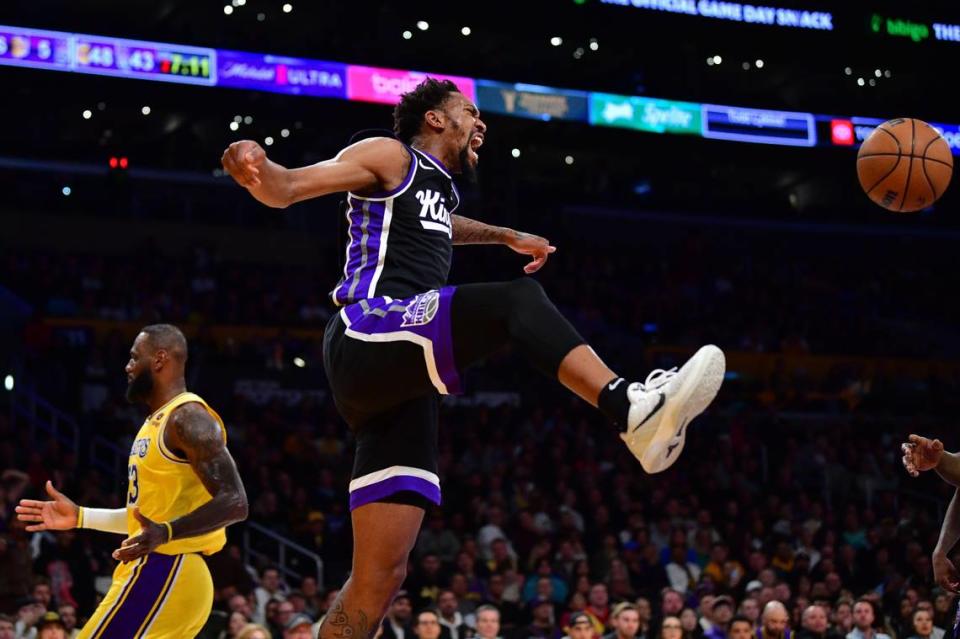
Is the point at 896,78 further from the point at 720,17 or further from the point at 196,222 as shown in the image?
the point at 196,222

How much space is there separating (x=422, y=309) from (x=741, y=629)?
22.4ft

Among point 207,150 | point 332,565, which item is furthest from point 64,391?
point 207,150

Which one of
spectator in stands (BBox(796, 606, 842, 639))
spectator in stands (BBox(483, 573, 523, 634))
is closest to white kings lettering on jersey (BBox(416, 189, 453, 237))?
spectator in stands (BBox(483, 573, 523, 634))

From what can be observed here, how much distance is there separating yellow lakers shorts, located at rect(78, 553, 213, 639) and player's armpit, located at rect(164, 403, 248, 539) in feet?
0.81

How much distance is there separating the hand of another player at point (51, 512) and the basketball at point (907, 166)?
15.5 feet

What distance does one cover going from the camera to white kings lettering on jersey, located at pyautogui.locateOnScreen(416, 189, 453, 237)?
4.36 meters

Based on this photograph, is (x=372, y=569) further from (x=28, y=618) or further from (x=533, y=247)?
(x=28, y=618)

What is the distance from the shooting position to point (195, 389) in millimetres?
16344

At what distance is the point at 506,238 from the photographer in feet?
16.4

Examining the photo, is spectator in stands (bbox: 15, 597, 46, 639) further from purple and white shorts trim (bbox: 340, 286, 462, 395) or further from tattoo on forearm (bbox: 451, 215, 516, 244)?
purple and white shorts trim (bbox: 340, 286, 462, 395)

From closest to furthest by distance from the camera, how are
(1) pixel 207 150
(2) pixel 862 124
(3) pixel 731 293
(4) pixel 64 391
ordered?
(4) pixel 64 391 → (2) pixel 862 124 → (3) pixel 731 293 → (1) pixel 207 150

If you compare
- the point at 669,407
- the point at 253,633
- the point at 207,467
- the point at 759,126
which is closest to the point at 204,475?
the point at 207,467

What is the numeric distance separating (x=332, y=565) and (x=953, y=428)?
1168cm

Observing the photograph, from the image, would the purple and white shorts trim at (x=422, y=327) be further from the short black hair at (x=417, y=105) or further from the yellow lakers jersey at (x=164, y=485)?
the yellow lakers jersey at (x=164, y=485)
